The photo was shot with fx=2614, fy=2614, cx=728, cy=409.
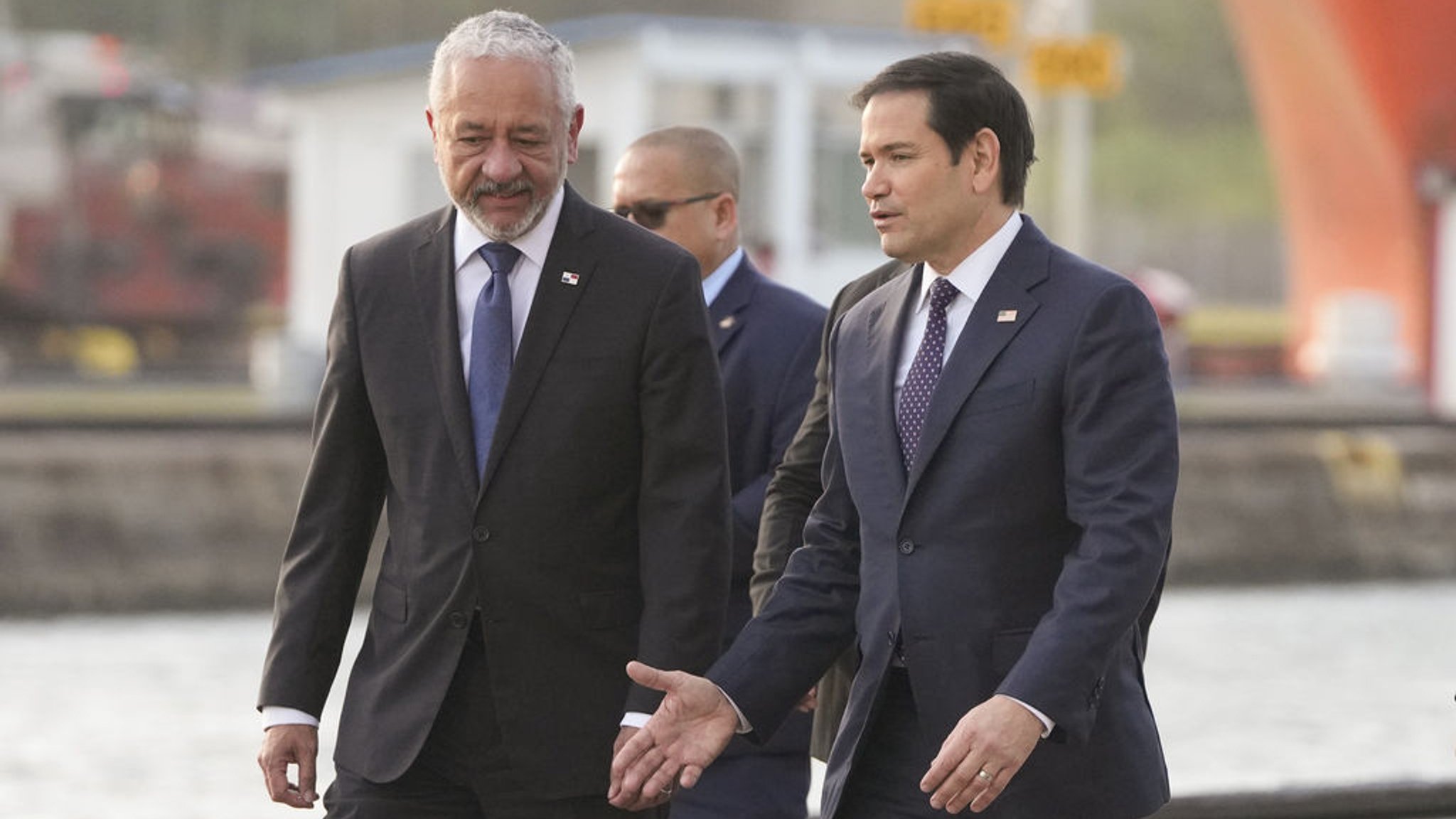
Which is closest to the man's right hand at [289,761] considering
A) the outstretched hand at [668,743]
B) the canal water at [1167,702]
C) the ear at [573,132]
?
the outstretched hand at [668,743]

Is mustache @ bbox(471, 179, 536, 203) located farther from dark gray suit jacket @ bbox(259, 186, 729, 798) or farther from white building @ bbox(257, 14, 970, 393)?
white building @ bbox(257, 14, 970, 393)

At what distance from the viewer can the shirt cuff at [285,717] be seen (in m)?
3.96

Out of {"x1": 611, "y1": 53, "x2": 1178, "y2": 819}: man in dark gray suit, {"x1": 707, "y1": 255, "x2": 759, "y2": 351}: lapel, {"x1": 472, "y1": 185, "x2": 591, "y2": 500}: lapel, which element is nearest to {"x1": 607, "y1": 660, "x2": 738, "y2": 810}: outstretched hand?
{"x1": 611, "y1": 53, "x2": 1178, "y2": 819}: man in dark gray suit

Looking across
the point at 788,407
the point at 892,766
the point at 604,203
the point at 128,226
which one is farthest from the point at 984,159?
the point at 128,226

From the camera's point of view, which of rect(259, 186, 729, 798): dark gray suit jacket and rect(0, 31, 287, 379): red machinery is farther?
rect(0, 31, 287, 379): red machinery

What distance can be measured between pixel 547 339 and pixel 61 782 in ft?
16.0

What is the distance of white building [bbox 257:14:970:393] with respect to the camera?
1927 cm

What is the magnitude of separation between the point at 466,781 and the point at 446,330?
671 mm

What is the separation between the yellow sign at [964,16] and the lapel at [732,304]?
44.0 feet

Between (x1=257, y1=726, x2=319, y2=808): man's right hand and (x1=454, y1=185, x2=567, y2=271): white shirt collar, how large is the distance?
75cm

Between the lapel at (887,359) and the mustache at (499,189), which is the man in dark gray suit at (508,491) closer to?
the mustache at (499,189)

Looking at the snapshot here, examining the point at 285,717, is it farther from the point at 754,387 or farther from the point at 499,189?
the point at 754,387

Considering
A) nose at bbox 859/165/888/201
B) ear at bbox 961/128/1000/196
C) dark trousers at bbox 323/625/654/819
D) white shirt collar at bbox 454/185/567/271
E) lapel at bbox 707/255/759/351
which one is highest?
ear at bbox 961/128/1000/196

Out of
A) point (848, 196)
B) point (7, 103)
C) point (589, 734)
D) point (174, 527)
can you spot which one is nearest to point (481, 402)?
point (589, 734)
